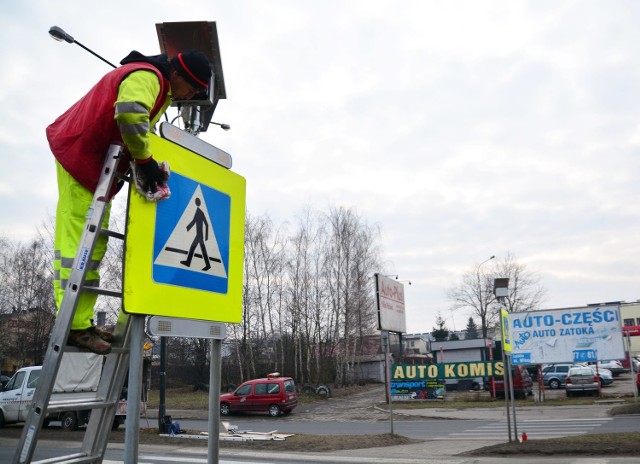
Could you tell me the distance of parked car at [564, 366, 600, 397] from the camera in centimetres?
3073

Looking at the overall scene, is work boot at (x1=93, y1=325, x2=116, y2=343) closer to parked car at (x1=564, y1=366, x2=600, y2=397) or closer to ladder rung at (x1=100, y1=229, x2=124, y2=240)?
ladder rung at (x1=100, y1=229, x2=124, y2=240)

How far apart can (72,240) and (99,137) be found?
0.45 meters

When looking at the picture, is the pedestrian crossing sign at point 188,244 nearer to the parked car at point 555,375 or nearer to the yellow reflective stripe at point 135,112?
the yellow reflective stripe at point 135,112

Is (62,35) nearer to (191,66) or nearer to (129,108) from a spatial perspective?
(191,66)

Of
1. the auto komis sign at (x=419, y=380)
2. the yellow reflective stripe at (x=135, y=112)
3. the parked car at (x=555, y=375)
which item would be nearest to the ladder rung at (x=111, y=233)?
the yellow reflective stripe at (x=135, y=112)

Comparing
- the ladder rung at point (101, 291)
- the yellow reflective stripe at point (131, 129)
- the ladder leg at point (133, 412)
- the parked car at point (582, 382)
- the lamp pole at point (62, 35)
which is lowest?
the parked car at point (582, 382)

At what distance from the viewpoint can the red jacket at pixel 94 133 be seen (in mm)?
2357

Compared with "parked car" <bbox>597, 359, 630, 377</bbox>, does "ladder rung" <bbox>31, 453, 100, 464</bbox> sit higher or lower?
higher

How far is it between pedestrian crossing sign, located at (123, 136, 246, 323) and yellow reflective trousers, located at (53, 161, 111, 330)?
0.28 m

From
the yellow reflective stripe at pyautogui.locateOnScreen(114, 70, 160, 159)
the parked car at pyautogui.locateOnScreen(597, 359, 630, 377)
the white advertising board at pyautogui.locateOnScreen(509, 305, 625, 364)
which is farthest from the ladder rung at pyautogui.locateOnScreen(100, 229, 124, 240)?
the parked car at pyautogui.locateOnScreen(597, 359, 630, 377)

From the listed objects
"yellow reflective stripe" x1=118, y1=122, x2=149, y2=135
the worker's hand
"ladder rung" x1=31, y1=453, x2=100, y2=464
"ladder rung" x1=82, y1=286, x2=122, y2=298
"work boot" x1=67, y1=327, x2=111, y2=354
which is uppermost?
"yellow reflective stripe" x1=118, y1=122, x2=149, y2=135

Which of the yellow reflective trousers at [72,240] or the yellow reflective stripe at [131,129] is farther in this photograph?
the yellow reflective trousers at [72,240]

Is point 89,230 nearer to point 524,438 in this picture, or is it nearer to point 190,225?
point 190,225

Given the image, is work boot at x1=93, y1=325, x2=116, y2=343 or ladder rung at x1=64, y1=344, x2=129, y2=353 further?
work boot at x1=93, y1=325, x2=116, y2=343
